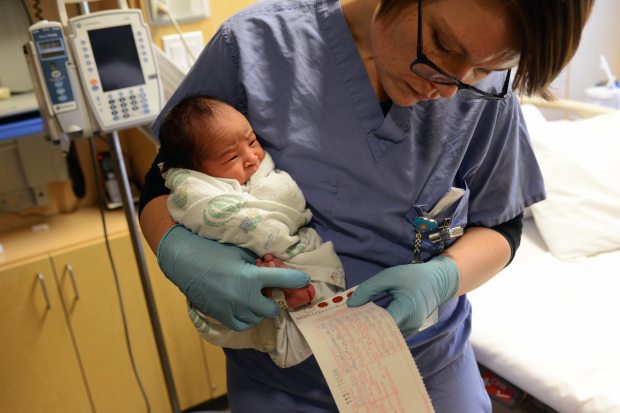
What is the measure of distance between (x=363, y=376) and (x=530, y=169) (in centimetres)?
A: 53

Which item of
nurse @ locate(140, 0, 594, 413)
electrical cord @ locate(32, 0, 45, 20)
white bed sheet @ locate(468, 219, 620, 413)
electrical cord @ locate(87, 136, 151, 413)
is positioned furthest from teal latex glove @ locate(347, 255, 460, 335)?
electrical cord @ locate(32, 0, 45, 20)

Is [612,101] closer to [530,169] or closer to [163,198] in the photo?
[530,169]

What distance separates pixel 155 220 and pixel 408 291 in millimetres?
475

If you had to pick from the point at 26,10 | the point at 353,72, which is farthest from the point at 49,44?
the point at 353,72

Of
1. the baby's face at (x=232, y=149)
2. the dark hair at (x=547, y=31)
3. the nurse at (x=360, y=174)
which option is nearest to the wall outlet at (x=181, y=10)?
the nurse at (x=360, y=174)

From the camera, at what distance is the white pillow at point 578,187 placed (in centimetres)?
202

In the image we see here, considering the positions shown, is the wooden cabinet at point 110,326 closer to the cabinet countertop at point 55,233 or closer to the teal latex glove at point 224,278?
the cabinet countertop at point 55,233

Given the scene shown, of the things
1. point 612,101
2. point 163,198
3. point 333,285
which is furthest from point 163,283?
point 612,101

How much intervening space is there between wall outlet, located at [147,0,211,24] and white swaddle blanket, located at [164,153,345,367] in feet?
3.71

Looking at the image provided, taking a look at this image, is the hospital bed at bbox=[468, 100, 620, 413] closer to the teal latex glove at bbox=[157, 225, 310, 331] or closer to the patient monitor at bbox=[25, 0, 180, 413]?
the teal latex glove at bbox=[157, 225, 310, 331]

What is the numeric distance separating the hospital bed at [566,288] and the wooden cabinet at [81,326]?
3.79 feet

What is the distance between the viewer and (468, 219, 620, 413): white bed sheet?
1477mm

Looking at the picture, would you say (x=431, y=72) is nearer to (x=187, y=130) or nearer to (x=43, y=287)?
(x=187, y=130)

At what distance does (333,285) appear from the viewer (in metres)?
1.07
